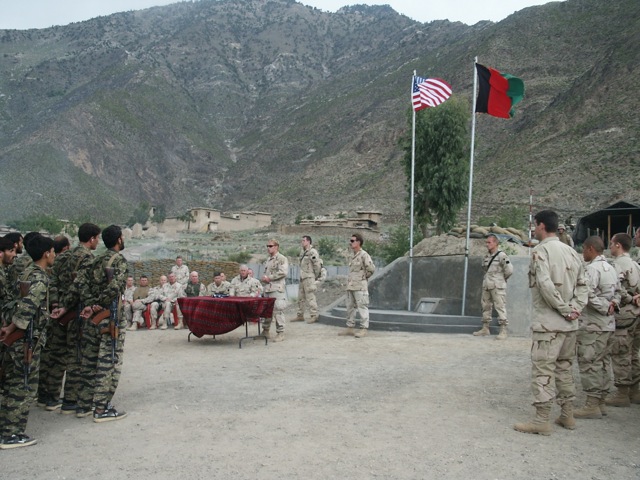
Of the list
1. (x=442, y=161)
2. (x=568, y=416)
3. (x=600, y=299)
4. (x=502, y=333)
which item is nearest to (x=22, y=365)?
(x=568, y=416)

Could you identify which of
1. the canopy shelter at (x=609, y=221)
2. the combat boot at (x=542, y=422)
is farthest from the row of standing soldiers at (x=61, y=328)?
the canopy shelter at (x=609, y=221)

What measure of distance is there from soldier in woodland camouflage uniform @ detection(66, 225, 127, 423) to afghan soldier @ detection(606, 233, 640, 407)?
5.01m

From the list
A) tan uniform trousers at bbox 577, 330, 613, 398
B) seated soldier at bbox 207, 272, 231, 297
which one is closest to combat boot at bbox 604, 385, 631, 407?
tan uniform trousers at bbox 577, 330, 613, 398

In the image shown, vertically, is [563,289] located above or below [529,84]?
below

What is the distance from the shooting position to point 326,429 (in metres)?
5.27

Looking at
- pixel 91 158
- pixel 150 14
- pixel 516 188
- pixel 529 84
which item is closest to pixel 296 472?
pixel 516 188

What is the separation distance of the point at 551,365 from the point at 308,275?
838 cm

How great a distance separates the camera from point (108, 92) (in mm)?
102438

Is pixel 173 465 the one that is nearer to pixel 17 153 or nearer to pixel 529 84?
pixel 529 84

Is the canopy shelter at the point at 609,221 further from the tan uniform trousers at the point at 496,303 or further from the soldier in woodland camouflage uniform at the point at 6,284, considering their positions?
the soldier in woodland camouflage uniform at the point at 6,284

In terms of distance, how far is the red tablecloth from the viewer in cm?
1013

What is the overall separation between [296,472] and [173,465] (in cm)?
94

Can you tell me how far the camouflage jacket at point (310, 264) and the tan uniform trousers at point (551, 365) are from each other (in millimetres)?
7982

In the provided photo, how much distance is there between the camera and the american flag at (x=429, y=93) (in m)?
13.0
